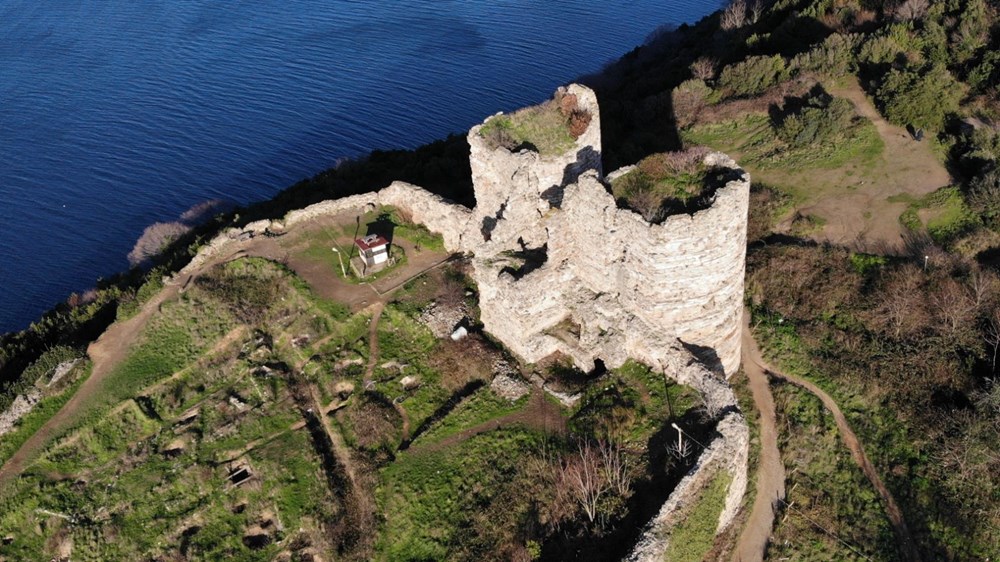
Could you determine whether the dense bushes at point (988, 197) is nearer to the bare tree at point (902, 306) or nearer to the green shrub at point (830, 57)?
the bare tree at point (902, 306)

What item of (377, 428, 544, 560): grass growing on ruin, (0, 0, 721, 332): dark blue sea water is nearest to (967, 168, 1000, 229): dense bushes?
(377, 428, 544, 560): grass growing on ruin

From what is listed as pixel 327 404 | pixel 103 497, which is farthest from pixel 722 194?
pixel 103 497

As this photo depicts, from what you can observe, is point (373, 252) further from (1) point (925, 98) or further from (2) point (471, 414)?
(1) point (925, 98)

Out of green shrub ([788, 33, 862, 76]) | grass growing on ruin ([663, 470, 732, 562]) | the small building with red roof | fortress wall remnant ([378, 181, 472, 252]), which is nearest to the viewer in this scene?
grass growing on ruin ([663, 470, 732, 562])

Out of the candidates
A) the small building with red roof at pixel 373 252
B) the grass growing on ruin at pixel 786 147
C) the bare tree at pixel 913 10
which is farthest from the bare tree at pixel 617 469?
the bare tree at pixel 913 10

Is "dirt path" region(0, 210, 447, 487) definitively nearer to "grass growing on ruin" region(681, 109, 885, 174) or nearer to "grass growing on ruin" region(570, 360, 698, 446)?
"grass growing on ruin" region(570, 360, 698, 446)

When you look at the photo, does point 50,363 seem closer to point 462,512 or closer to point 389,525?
point 389,525
